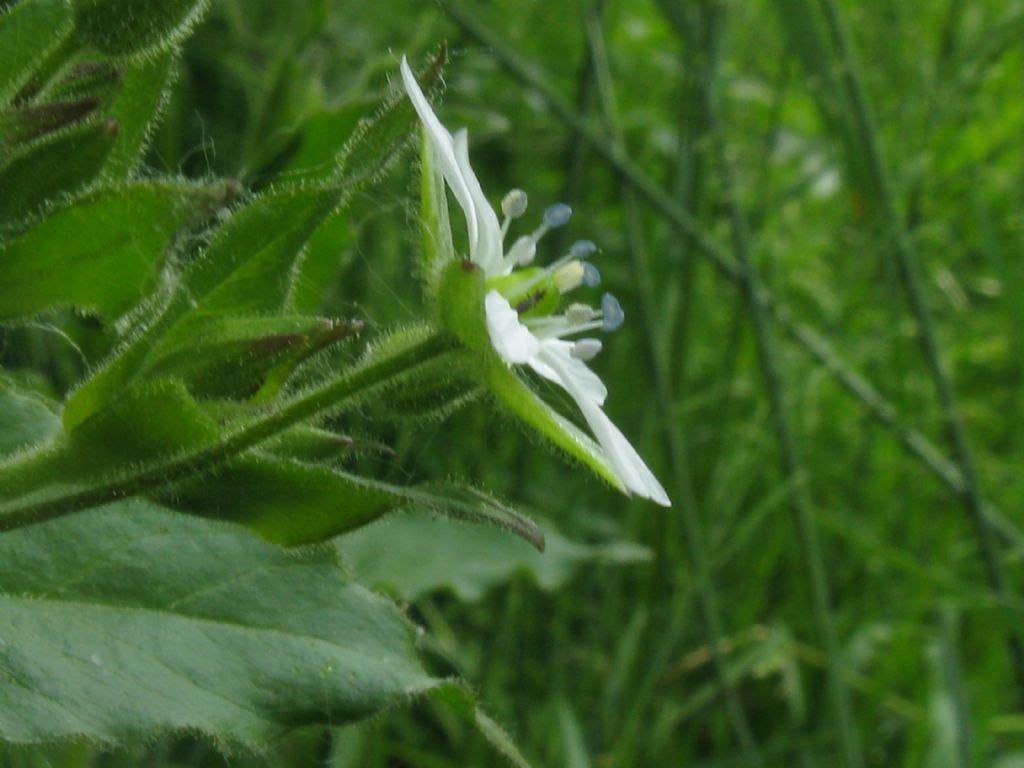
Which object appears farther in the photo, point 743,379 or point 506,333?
point 743,379

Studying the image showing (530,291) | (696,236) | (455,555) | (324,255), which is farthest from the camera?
(696,236)

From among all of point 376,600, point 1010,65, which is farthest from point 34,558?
point 1010,65

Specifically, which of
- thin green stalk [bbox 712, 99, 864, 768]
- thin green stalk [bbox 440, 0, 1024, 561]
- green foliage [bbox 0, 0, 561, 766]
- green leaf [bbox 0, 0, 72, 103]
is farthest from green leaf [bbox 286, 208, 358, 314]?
thin green stalk [bbox 712, 99, 864, 768]

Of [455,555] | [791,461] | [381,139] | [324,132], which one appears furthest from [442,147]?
[791,461]

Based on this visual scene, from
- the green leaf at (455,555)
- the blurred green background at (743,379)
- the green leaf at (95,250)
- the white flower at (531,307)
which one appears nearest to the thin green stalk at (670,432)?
the blurred green background at (743,379)

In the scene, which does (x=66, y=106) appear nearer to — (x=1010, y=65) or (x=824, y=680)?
(x=824, y=680)

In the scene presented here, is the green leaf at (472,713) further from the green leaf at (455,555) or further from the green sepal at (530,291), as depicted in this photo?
the green leaf at (455,555)

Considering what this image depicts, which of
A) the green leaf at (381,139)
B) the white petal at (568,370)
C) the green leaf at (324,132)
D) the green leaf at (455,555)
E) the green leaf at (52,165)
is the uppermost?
the green leaf at (324,132)

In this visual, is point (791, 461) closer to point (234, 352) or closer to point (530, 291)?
point (530, 291)
